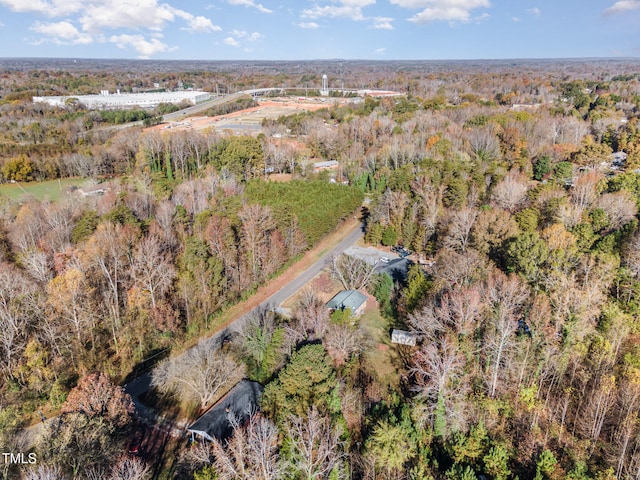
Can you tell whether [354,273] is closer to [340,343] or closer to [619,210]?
[340,343]

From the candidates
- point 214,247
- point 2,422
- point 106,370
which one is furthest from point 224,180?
point 2,422

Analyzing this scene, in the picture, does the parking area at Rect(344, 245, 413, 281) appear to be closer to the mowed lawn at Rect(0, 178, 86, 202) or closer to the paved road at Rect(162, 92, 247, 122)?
the mowed lawn at Rect(0, 178, 86, 202)

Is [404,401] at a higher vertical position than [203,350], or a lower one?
lower

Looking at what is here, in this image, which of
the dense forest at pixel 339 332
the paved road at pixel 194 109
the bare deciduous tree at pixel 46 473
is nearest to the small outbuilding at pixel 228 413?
the dense forest at pixel 339 332

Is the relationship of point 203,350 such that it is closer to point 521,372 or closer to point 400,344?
point 400,344

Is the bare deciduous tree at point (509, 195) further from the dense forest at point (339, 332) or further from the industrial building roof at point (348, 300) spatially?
the industrial building roof at point (348, 300)

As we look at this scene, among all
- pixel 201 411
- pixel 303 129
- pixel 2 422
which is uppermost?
pixel 303 129
